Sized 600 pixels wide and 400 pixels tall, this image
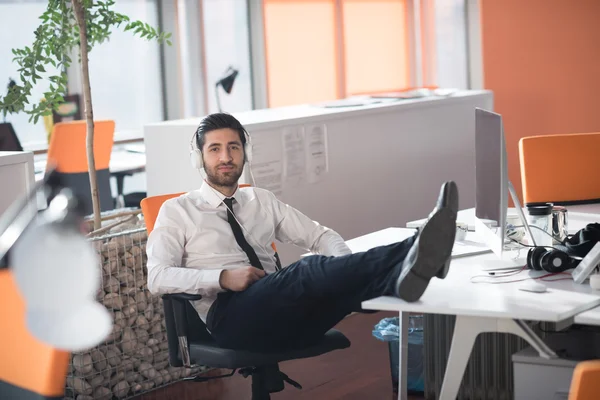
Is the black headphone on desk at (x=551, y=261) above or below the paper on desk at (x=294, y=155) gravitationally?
below

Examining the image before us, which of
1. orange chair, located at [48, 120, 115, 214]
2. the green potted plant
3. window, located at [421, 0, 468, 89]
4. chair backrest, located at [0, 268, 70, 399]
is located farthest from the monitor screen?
window, located at [421, 0, 468, 89]

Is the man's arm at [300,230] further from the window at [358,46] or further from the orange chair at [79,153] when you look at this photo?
the window at [358,46]

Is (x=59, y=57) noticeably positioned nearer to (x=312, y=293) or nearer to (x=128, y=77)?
(x=312, y=293)

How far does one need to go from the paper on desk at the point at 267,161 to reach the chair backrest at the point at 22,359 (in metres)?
2.33

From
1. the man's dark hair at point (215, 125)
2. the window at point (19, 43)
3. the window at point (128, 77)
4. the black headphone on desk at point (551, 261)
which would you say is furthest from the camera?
the window at point (128, 77)

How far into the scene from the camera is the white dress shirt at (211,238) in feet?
9.67

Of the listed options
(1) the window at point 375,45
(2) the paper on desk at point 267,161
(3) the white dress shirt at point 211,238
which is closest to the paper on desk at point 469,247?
(3) the white dress shirt at point 211,238

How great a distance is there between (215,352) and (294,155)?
1976 millimetres

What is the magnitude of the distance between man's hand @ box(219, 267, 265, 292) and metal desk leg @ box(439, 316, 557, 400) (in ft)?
2.54

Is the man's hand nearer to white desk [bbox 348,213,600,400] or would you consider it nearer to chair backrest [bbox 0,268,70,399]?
white desk [bbox 348,213,600,400]

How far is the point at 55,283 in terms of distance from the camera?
6.83 ft

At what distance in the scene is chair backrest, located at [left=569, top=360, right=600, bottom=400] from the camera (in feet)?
5.92

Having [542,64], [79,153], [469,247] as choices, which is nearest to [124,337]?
[469,247]

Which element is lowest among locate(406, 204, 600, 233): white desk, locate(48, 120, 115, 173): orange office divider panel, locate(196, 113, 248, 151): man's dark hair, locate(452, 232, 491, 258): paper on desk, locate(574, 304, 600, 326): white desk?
locate(574, 304, 600, 326): white desk
